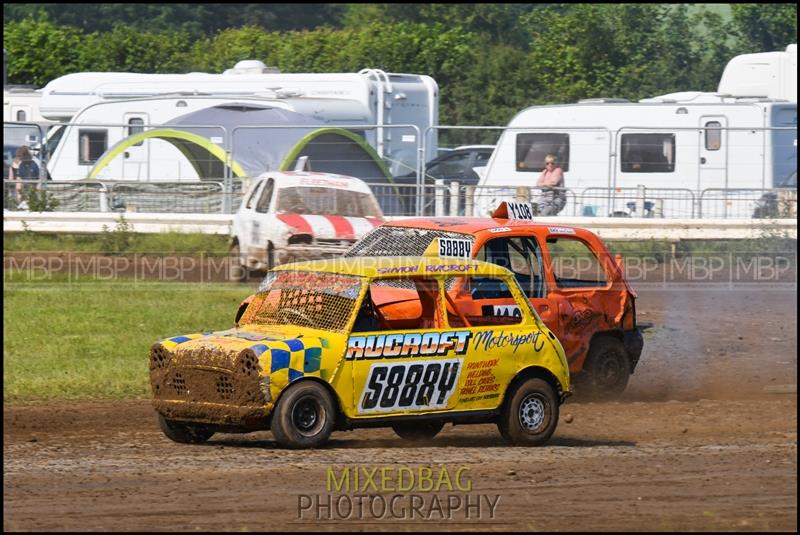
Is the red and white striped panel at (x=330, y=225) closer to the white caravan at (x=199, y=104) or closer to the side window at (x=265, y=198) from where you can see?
the side window at (x=265, y=198)

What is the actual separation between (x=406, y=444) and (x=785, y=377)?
18.0ft

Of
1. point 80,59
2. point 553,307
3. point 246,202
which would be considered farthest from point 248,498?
point 80,59

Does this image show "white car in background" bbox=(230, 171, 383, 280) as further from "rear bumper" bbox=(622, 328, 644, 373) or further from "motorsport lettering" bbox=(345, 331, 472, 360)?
"motorsport lettering" bbox=(345, 331, 472, 360)

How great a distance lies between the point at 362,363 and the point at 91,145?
50.1ft

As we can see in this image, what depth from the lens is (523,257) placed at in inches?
441

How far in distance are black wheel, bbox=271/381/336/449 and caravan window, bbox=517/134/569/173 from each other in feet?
47.0

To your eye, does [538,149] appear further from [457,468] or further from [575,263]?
[457,468]

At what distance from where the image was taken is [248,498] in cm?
691

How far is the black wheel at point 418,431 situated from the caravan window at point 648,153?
520 inches

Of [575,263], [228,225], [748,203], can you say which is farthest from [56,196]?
[748,203]

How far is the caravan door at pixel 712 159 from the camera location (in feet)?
69.5

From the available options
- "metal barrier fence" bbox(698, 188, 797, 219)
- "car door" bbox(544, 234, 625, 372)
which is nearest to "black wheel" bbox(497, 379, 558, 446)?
"car door" bbox(544, 234, 625, 372)

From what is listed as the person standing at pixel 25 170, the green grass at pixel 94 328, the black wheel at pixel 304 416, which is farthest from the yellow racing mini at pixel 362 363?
the person standing at pixel 25 170

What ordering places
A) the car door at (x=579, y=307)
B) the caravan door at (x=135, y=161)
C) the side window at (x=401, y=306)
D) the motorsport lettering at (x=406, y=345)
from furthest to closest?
the caravan door at (x=135, y=161) < the car door at (x=579, y=307) < the side window at (x=401, y=306) < the motorsport lettering at (x=406, y=345)
